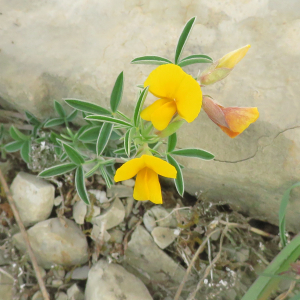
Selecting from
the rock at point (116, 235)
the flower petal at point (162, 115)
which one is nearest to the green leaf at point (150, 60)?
the flower petal at point (162, 115)

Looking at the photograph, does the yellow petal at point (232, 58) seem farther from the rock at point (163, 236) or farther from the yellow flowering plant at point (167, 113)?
the rock at point (163, 236)

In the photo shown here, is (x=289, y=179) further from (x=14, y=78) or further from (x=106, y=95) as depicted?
(x=14, y=78)

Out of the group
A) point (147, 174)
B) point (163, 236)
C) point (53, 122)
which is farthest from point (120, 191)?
point (147, 174)

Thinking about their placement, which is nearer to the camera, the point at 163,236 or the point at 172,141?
the point at 172,141

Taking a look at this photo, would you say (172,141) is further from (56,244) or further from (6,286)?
(6,286)

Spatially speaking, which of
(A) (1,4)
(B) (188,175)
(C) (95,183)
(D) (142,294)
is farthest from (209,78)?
(A) (1,4)

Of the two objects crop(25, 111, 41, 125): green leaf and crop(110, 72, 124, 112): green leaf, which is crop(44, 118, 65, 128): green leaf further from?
crop(110, 72, 124, 112): green leaf
